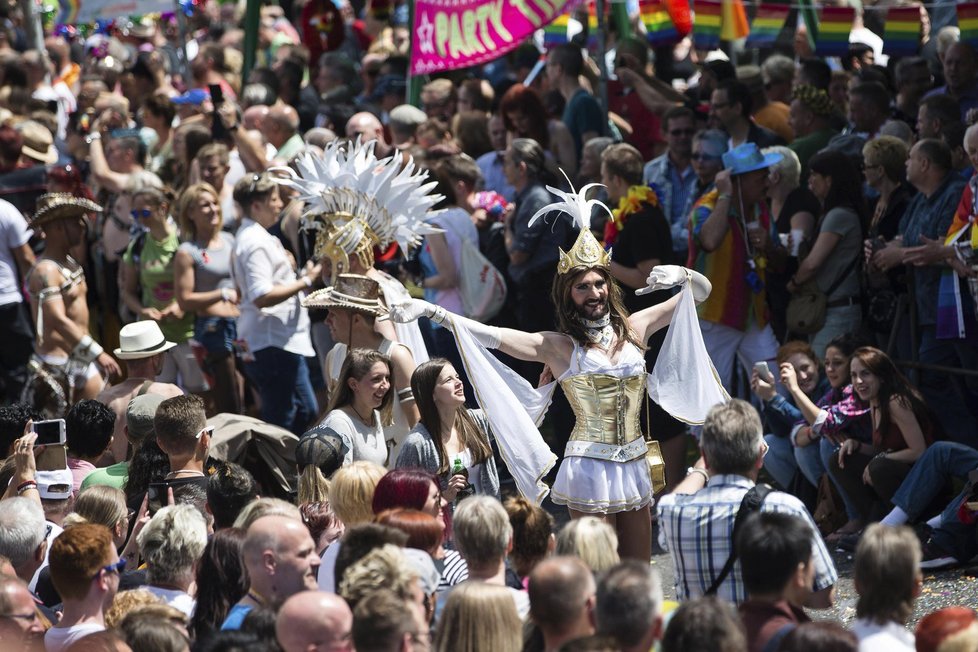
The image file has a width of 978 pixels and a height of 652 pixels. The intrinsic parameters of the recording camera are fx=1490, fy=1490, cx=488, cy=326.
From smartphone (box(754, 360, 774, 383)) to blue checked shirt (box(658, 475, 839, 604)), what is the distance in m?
2.67

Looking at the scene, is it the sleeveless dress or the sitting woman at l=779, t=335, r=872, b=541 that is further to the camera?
the sitting woman at l=779, t=335, r=872, b=541

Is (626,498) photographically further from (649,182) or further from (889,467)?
(649,182)

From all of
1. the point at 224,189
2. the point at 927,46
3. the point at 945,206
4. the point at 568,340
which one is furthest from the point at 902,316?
the point at 224,189

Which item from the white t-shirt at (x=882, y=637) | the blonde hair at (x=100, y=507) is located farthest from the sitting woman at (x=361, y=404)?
the white t-shirt at (x=882, y=637)

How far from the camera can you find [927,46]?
12.0 meters

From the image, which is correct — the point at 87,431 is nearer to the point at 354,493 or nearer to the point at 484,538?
the point at 354,493

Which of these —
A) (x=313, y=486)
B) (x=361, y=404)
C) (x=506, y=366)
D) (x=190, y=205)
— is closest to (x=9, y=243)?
(x=190, y=205)

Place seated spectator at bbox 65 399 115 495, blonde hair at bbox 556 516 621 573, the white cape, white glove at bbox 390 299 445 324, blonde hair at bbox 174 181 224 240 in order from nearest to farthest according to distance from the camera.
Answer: blonde hair at bbox 556 516 621 573, white glove at bbox 390 299 445 324, the white cape, seated spectator at bbox 65 399 115 495, blonde hair at bbox 174 181 224 240

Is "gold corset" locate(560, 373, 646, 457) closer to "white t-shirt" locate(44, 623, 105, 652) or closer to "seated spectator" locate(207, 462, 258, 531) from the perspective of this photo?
"seated spectator" locate(207, 462, 258, 531)

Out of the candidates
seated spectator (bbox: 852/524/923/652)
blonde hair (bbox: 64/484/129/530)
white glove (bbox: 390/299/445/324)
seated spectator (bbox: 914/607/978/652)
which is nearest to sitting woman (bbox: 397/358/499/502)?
white glove (bbox: 390/299/445/324)

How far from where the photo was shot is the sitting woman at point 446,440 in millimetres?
6801

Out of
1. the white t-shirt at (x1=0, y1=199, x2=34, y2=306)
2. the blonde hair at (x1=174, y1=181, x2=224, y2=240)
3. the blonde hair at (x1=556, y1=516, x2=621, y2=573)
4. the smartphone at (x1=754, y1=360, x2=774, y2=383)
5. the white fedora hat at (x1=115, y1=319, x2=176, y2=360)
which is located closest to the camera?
the blonde hair at (x1=556, y1=516, x2=621, y2=573)

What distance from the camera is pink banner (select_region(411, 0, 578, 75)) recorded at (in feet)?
34.8

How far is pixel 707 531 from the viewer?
523 cm
